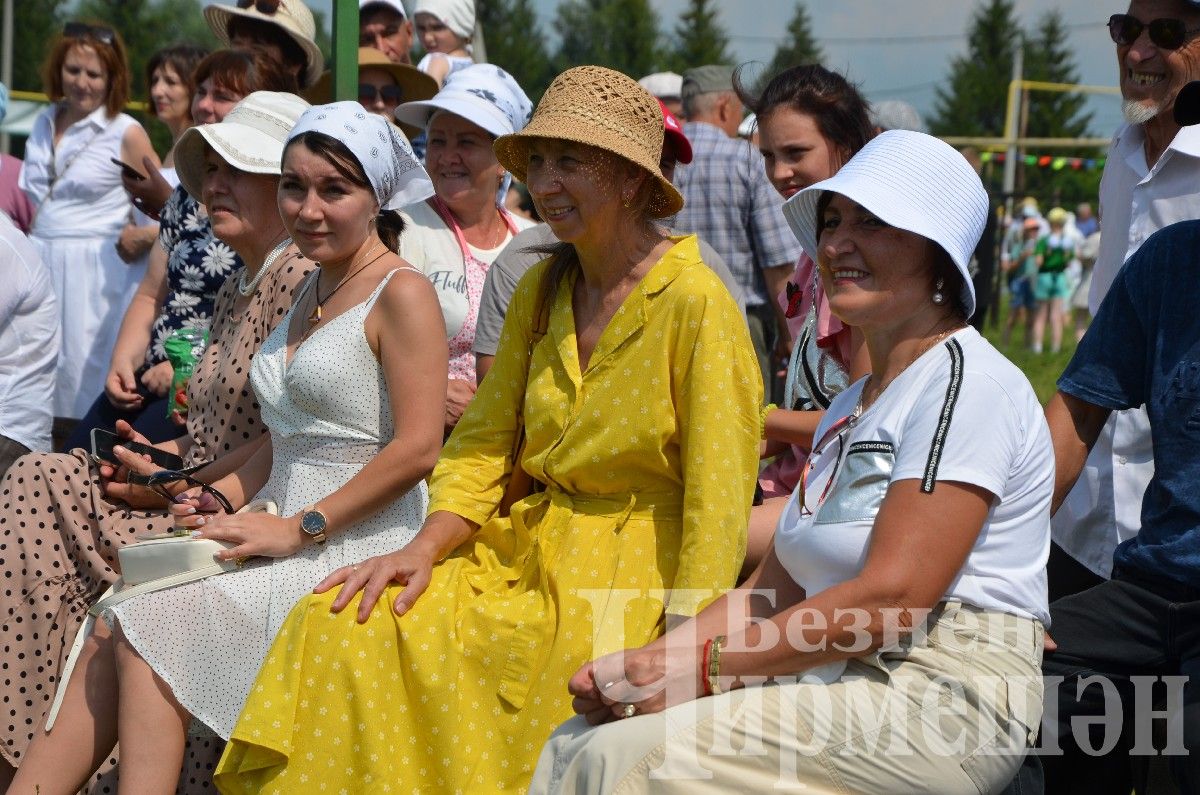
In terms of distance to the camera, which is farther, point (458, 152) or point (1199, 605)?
point (458, 152)

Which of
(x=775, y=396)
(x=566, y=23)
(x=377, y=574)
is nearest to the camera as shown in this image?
(x=377, y=574)

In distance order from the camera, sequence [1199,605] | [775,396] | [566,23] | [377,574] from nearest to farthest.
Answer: [1199,605] → [377,574] → [775,396] → [566,23]

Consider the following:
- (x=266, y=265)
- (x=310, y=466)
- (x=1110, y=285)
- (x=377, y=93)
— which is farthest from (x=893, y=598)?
(x=377, y=93)

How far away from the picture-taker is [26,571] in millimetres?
4051

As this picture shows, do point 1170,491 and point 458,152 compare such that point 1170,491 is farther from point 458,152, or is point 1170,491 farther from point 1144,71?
point 458,152

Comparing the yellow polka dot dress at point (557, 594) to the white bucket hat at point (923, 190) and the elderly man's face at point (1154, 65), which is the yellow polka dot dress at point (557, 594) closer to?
the white bucket hat at point (923, 190)

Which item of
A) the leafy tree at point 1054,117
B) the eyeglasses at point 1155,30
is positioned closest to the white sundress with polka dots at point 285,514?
the eyeglasses at point 1155,30

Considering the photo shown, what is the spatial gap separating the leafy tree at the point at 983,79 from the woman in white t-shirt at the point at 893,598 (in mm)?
54124

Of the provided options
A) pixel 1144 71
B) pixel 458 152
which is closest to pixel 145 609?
pixel 458 152

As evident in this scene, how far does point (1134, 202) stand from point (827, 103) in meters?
0.92

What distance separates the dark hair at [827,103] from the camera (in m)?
4.36

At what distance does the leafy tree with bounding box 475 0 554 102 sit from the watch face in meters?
46.2

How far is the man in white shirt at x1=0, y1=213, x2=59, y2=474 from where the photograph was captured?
16.8 feet

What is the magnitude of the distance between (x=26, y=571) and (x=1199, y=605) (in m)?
2.97
